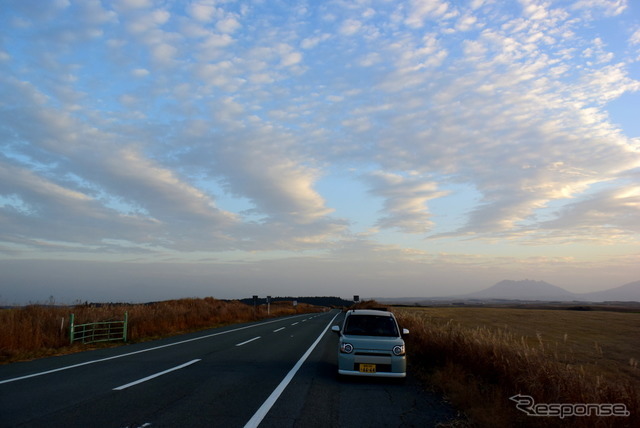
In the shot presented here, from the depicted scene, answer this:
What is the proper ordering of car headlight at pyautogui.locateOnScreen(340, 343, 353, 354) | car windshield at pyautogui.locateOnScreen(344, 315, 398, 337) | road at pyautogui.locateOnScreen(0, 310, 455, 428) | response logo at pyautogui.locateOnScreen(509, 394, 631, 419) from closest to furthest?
response logo at pyautogui.locateOnScreen(509, 394, 631, 419)
road at pyautogui.locateOnScreen(0, 310, 455, 428)
car headlight at pyautogui.locateOnScreen(340, 343, 353, 354)
car windshield at pyautogui.locateOnScreen(344, 315, 398, 337)

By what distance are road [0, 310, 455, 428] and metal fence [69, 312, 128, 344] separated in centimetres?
521

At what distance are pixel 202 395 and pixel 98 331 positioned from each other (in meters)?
14.4

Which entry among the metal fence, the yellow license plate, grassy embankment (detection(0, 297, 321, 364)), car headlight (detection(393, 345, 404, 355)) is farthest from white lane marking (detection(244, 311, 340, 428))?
the metal fence

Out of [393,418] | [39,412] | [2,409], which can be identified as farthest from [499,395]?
[2,409]

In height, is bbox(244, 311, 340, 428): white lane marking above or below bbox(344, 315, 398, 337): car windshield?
below

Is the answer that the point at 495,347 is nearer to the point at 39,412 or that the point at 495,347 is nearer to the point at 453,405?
the point at 453,405

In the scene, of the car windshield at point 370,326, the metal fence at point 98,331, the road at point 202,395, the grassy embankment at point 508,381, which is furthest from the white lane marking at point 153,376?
the metal fence at point 98,331

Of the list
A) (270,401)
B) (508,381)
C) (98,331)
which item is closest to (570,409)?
(508,381)

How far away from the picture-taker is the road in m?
6.49

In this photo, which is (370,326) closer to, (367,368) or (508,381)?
(367,368)

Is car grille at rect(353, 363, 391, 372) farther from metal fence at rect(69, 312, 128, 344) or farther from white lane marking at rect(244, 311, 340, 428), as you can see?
metal fence at rect(69, 312, 128, 344)

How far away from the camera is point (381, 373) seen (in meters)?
9.79

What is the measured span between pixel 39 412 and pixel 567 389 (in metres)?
8.69

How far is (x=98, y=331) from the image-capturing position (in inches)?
778
